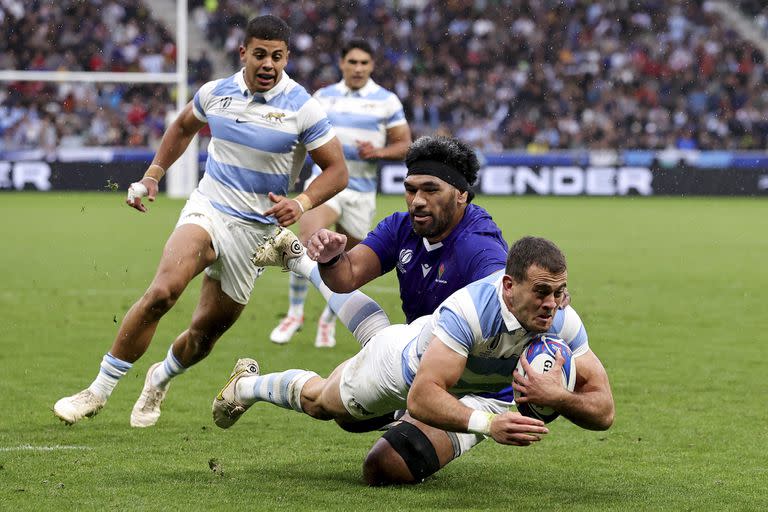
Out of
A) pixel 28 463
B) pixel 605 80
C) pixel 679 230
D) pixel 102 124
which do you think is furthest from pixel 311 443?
pixel 605 80

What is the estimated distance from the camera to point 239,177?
7.74 metres

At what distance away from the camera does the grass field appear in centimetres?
577

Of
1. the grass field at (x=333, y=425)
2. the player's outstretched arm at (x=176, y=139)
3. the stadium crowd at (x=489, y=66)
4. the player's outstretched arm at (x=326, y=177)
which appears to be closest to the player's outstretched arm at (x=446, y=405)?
the grass field at (x=333, y=425)

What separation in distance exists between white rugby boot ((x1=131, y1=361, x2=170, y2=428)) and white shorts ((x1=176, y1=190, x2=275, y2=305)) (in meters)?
0.70

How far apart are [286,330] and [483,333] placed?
574cm

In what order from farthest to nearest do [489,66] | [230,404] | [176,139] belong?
[489,66] < [176,139] < [230,404]

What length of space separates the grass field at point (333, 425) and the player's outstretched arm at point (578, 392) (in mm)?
481

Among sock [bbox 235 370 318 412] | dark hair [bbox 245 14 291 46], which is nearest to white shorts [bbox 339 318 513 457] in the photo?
sock [bbox 235 370 318 412]

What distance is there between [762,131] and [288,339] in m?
24.8

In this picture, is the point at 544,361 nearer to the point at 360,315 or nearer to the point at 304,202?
the point at 360,315

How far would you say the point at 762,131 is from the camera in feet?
108

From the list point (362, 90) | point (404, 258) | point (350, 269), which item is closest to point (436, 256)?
point (404, 258)

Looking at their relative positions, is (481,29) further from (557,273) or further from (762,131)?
(557,273)

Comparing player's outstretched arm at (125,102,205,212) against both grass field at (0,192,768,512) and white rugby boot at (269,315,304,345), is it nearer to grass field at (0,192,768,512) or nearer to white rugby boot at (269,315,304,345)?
grass field at (0,192,768,512)
